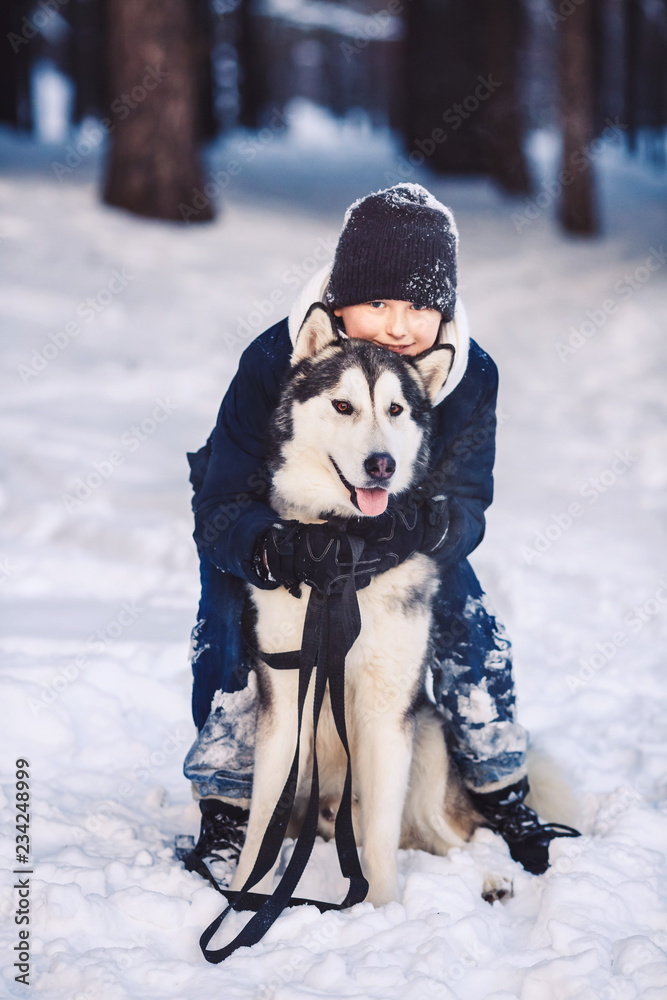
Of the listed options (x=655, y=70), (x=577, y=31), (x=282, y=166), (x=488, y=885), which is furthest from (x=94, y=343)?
(x=655, y=70)

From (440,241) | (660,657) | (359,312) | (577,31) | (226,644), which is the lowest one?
(660,657)

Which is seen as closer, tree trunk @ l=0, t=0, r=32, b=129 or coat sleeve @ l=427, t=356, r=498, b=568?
coat sleeve @ l=427, t=356, r=498, b=568

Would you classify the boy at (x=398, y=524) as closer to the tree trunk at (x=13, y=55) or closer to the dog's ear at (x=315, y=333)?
the dog's ear at (x=315, y=333)

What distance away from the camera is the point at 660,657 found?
3.87 metres

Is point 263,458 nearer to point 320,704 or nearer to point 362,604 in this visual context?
point 362,604

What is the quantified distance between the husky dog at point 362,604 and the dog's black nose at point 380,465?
0.44ft

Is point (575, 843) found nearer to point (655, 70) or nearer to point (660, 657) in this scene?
point (660, 657)

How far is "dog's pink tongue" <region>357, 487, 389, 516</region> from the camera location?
2.13 m

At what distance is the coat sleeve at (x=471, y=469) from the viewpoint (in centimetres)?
245

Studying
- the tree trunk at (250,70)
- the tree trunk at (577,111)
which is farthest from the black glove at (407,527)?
the tree trunk at (250,70)

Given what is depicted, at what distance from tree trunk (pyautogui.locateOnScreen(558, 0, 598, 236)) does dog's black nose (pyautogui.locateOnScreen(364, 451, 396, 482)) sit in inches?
364

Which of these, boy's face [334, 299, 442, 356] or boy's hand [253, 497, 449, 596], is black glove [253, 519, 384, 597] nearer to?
boy's hand [253, 497, 449, 596]

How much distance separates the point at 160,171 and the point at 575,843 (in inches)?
308

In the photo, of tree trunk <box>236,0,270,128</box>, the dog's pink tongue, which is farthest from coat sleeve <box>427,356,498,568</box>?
tree trunk <box>236,0,270,128</box>
